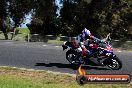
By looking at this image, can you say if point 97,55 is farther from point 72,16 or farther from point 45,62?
point 72,16

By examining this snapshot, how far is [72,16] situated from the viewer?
46.8 meters

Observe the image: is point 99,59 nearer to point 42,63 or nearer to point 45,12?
point 42,63

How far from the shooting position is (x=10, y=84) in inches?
425

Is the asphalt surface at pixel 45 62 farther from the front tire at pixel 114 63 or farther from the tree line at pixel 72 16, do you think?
the tree line at pixel 72 16

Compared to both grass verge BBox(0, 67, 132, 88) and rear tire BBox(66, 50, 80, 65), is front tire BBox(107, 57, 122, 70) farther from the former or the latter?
grass verge BBox(0, 67, 132, 88)

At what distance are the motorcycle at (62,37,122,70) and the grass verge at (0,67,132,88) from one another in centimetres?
268

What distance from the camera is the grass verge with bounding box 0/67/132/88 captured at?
10969mm

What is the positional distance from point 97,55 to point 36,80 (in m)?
4.35

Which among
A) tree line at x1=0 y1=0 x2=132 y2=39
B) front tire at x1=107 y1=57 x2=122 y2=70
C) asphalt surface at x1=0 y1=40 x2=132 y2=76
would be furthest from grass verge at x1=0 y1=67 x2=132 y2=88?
tree line at x1=0 y1=0 x2=132 y2=39

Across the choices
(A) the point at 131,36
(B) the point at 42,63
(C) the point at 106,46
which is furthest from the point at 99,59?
(A) the point at 131,36

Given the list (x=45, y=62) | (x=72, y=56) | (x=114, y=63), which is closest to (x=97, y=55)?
(x=114, y=63)

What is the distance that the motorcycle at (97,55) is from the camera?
15683mm

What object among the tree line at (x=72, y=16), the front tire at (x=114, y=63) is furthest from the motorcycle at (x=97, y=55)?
the tree line at (x=72, y=16)

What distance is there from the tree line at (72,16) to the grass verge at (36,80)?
91.9 feet
